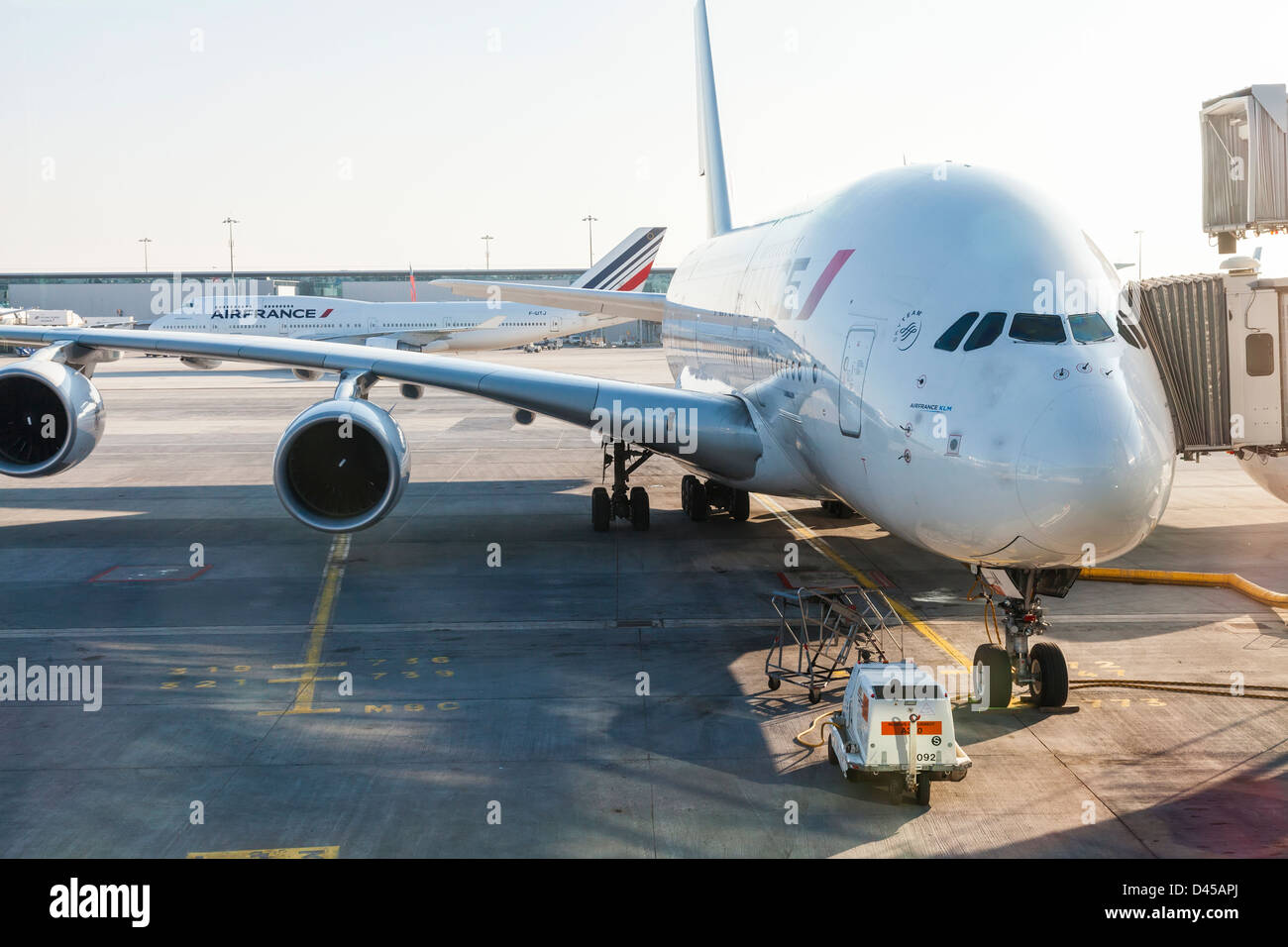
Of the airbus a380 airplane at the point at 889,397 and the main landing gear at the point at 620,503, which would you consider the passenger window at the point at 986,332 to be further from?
the main landing gear at the point at 620,503

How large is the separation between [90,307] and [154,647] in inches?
4765

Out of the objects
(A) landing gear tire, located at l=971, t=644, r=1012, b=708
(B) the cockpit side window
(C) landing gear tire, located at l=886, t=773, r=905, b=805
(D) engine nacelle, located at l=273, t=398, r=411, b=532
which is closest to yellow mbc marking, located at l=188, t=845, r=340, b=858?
(C) landing gear tire, located at l=886, t=773, r=905, b=805

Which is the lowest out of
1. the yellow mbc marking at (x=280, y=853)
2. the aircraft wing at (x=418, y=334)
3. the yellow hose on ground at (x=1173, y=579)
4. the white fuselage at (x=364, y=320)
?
the yellow mbc marking at (x=280, y=853)

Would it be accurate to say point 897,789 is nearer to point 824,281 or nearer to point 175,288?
point 824,281

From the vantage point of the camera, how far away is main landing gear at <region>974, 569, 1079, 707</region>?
10.2 metres

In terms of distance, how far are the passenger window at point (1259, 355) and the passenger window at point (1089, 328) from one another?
18.2 ft

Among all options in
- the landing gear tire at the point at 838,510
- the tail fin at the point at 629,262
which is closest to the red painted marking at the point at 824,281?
the landing gear tire at the point at 838,510

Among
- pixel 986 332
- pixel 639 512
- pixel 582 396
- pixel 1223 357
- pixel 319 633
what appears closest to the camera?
pixel 986 332

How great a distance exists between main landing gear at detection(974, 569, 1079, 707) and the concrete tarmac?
0.23 metres

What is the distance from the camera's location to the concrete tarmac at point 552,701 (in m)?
7.96

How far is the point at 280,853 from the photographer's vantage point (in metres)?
7.54

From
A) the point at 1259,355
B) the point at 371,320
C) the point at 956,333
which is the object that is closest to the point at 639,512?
the point at 1259,355

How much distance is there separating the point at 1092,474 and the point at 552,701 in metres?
4.98

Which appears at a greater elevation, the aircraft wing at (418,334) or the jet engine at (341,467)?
the aircraft wing at (418,334)
